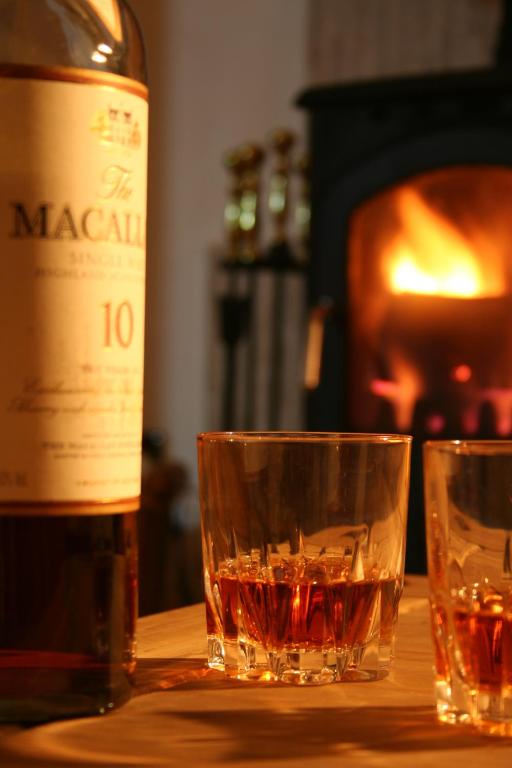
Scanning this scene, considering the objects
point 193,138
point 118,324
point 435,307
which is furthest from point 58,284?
point 193,138

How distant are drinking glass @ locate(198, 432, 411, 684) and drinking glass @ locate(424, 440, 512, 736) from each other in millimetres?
55

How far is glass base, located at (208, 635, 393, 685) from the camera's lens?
1.57 ft

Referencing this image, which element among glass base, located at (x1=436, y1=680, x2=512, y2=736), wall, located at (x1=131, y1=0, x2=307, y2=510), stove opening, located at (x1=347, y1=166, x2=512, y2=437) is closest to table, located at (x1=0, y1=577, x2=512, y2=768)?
glass base, located at (x1=436, y1=680, x2=512, y2=736)

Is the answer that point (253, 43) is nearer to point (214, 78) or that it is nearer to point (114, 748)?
point (214, 78)

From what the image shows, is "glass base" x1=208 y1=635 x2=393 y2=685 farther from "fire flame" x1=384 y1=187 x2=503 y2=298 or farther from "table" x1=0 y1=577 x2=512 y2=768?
"fire flame" x1=384 y1=187 x2=503 y2=298

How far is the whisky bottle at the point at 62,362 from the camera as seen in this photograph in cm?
44

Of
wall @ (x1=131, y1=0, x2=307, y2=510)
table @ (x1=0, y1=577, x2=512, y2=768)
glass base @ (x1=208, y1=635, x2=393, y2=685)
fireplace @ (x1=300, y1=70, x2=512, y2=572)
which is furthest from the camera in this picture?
wall @ (x1=131, y1=0, x2=307, y2=510)

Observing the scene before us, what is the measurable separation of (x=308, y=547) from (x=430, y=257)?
5.56ft

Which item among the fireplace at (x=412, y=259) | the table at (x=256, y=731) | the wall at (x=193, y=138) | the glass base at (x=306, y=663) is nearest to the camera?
the table at (x=256, y=731)

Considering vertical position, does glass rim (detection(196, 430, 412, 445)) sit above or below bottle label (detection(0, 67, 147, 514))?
below

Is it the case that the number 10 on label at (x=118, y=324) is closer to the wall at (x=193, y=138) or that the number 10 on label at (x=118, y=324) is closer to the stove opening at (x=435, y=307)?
the stove opening at (x=435, y=307)

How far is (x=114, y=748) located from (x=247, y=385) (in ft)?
9.08

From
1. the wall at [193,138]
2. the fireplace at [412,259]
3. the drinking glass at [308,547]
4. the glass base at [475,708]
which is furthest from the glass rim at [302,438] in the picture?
the wall at [193,138]

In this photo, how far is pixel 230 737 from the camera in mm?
390
